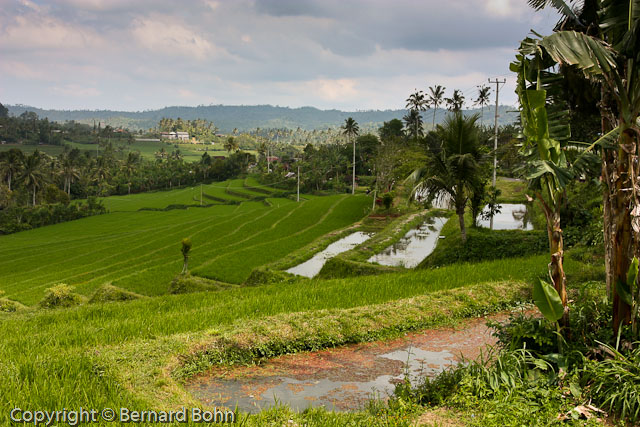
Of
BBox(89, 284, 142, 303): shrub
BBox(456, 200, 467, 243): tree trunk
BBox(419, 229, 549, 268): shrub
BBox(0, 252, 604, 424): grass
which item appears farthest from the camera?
BBox(89, 284, 142, 303): shrub

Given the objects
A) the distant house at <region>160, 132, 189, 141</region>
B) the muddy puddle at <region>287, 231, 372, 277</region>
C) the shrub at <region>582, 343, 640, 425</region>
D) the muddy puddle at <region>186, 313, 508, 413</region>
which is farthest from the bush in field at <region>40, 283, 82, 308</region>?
the distant house at <region>160, 132, 189, 141</region>

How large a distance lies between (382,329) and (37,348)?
4.24 metres

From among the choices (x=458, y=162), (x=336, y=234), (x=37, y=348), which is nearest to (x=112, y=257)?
(x=336, y=234)

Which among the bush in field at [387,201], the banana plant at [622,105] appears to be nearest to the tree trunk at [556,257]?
the banana plant at [622,105]

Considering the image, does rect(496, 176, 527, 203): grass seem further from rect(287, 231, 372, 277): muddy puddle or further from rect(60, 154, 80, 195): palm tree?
rect(60, 154, 80, 195): palm tree

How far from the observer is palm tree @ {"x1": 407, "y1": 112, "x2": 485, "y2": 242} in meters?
13.4

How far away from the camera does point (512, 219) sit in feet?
86.9

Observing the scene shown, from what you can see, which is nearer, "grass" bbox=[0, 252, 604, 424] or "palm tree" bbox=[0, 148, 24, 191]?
"grass" bbox=[0, 252, 604, 424]

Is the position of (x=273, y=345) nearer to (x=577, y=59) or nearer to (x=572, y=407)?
(x=572, y=407)

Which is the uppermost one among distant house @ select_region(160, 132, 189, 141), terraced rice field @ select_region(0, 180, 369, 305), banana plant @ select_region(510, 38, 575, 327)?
distant house @ select_region(160, 132, 189, 141)

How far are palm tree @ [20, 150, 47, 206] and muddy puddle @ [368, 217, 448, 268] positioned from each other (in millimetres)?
65188

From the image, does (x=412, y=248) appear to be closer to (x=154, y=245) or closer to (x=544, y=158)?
(x=544, y=158)

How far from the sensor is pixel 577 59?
4.69 meters

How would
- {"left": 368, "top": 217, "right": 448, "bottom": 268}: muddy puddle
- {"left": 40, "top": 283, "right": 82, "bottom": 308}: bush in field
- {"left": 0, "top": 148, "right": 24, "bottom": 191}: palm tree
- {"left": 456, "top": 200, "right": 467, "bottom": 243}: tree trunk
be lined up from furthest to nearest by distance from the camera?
{"left": 0, "top": 148, "right": 24, "bottom": 191}: palm tree → {"left": 368, "top": 217, "right": 448, "bottom": 268}: muddy puddle → {"left": 456, "top": 200, "right": 467, "bottom": 243}: tree trunk → {"left": 40, "top": 283, "right": 82, "bottom": 308}: bush in field
